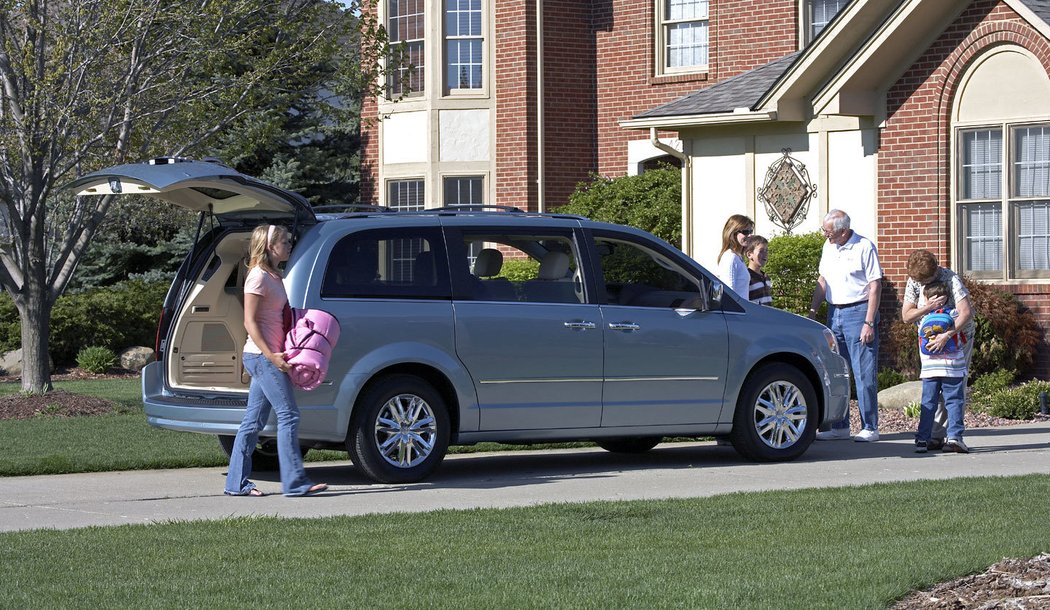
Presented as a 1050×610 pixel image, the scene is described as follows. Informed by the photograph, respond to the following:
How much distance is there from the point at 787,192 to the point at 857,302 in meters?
6.68

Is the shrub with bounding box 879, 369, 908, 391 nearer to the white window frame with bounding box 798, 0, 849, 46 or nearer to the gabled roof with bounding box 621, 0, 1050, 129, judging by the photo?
the gabled roof with bounding box 621, 0, 1050, 129

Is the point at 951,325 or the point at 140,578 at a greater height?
the point at 951,325

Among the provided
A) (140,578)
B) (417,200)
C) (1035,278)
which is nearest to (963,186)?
(1035,278)

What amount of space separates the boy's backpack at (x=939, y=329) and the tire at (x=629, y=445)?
7.14 ft

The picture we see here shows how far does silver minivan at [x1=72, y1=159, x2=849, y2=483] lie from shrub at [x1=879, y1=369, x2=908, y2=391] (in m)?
5.16

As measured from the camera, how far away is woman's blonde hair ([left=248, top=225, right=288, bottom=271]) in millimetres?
9867

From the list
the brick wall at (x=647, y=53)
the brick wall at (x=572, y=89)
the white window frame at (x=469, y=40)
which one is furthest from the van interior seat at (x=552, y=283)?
the white window frame at (x=469, y=40)

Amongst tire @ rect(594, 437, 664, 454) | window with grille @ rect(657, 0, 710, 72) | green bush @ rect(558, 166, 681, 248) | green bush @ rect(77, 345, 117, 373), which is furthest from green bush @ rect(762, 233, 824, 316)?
green bush @ rect(77, 345, 117, 373)

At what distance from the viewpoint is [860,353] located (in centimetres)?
1308

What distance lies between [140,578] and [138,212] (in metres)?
18.8

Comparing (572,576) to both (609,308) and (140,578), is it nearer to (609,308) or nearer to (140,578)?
(140,578)

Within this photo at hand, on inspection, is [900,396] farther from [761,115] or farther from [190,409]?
[190,409]

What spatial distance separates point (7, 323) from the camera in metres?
24.2

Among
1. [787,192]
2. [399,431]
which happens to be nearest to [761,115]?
[787,192]
